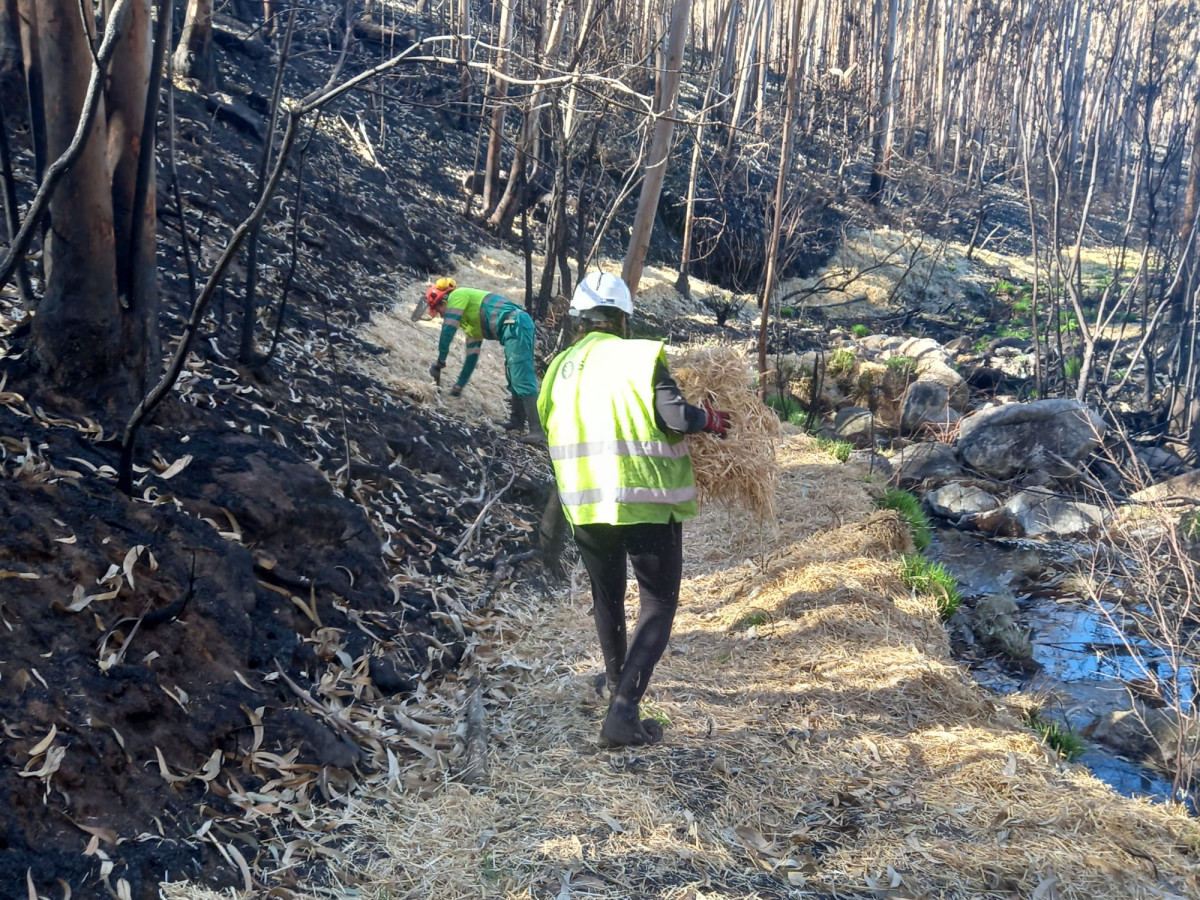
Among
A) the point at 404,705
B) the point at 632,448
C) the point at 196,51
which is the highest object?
the point at 196,51

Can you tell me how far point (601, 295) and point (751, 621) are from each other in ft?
9.16

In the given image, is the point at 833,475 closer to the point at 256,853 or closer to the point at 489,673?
the point at 489,673

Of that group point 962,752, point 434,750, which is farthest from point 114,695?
point 962,752

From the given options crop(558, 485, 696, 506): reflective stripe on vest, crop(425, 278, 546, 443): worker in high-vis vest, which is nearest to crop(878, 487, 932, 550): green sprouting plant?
crop(425, 278, 546, 443): worker in high-vis vest

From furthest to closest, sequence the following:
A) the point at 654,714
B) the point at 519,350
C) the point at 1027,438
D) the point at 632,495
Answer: the point at 1027,438, the point at 519,350, the point at 654,714, the point at 632,495

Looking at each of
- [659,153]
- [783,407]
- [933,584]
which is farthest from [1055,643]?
[783,407]

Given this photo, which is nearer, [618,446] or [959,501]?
[618,446]

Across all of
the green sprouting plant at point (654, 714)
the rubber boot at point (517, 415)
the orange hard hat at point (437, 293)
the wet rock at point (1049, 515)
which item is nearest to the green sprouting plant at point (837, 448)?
the wet rock at point (1049, 515)

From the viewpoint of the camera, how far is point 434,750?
4230 mm

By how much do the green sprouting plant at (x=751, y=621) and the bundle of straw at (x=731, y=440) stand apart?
142 cm

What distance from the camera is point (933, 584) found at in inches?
288

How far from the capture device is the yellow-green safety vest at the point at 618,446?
400 centimetres

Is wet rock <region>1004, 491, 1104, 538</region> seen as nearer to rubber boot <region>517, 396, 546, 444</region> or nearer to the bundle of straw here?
rubber boot <region>517, 396, 546, 444</region>

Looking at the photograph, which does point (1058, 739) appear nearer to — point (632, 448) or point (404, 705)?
→ point (632, 448)
